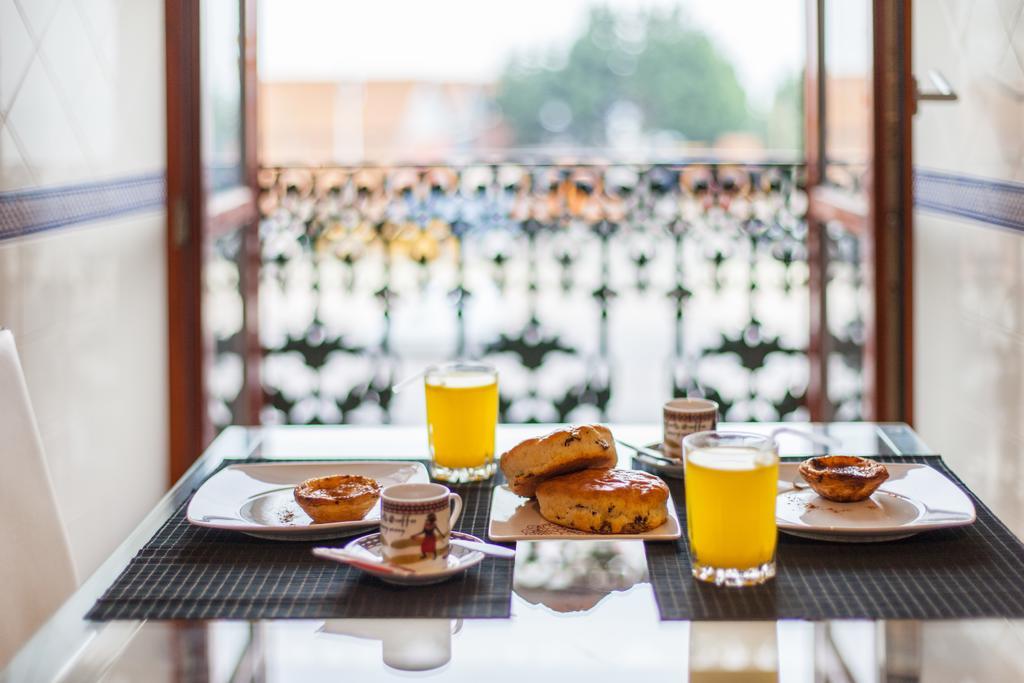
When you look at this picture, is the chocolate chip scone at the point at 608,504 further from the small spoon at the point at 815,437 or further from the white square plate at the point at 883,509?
the small spoon at the point at 815,437

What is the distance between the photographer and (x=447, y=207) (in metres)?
3.35

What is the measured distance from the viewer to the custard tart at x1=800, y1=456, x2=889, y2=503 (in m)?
1.20

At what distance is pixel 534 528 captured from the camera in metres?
1.16

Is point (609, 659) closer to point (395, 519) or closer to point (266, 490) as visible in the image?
point (395, 519)

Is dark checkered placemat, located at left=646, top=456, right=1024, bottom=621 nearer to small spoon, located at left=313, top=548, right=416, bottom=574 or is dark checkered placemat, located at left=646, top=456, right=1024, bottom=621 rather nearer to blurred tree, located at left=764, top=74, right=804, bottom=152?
small spoon, located at left=313, top=548, right=416, bottom=574

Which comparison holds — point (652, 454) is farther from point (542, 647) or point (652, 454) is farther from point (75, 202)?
point (75, 202)

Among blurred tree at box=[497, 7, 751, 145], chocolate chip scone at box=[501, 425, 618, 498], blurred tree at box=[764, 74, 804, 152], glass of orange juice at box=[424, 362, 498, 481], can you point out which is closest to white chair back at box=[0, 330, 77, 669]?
glass of orange juice at box=[424, 362, 498, 481]

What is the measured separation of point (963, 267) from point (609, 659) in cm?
179

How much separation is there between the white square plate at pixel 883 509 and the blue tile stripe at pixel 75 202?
1.33 metres

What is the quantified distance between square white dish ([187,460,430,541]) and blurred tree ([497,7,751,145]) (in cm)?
603

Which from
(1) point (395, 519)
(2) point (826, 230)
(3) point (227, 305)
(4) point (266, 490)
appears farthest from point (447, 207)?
(1) point (395, 519)

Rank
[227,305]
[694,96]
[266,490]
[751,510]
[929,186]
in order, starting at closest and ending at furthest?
[751,510], [266,490], [929,186], [227,305], [694,96]

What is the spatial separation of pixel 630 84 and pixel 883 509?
642 cm

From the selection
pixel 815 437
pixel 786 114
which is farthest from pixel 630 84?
pixel 815 437
